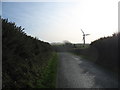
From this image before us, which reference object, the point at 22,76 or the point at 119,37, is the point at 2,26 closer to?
the point at 22,76

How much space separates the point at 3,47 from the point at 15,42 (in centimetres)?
143

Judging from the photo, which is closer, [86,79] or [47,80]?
[47,80]

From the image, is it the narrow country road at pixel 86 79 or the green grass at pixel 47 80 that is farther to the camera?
the narrow country road at pixel 86 79

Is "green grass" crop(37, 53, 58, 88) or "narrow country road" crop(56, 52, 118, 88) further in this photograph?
"narrow country road" crop(56, 52, 118, 88)

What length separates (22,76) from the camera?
1050 cm

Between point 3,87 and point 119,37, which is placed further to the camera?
point 119,37

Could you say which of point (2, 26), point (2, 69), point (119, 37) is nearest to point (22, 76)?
point (2, 69)

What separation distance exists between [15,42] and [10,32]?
617mm

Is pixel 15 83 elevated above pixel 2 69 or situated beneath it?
situated beneath

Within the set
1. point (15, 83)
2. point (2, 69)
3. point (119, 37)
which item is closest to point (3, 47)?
point (2, 69)

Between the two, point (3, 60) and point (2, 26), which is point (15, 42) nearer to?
point (2, 26)

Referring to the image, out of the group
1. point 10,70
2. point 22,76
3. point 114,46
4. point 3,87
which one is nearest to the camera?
point 3,87

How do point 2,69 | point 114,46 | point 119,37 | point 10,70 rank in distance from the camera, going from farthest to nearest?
1. point 114,46
2. point 119,37
3. point 10,70
4. point 2,69

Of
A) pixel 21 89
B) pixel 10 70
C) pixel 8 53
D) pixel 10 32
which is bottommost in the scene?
pixel 21 89
